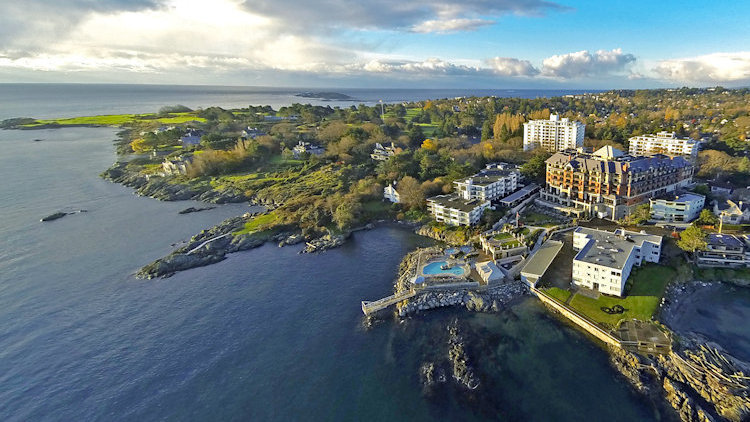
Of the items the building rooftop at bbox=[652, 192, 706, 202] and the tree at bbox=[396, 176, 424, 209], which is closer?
the building rooftop at bbox=[652, 192, 706, 202]

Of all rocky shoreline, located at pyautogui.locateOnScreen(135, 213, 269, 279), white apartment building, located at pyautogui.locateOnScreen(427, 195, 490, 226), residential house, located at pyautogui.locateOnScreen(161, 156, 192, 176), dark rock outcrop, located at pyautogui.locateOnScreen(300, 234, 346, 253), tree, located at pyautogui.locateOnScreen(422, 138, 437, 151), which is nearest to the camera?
rocky shoreline, located at pyautogui.locateOnScreen(135, 213, 269, 279)

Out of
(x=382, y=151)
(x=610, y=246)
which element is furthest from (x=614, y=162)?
(x=382, y=151)

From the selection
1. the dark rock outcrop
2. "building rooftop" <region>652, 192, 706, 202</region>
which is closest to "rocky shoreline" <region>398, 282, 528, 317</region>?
the dark rock outcrop

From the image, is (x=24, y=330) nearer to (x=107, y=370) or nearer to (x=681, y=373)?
(x=107, y=370)

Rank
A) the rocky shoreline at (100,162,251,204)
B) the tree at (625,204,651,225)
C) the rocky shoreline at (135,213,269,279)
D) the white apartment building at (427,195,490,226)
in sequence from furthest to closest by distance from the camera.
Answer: the rocky shoreline at (100,162,251,204)
the white apartment building at (427,195,490,226)
the tree at (625,204,651,225)
the rocky shoreline at (135,213,269,279)

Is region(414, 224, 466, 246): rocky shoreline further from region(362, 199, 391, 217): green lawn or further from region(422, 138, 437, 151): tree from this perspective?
region(422, 138, 437, 151): tree

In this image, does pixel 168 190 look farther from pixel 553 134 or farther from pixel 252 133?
pixel 553 134

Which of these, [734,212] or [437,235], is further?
[437,235]
